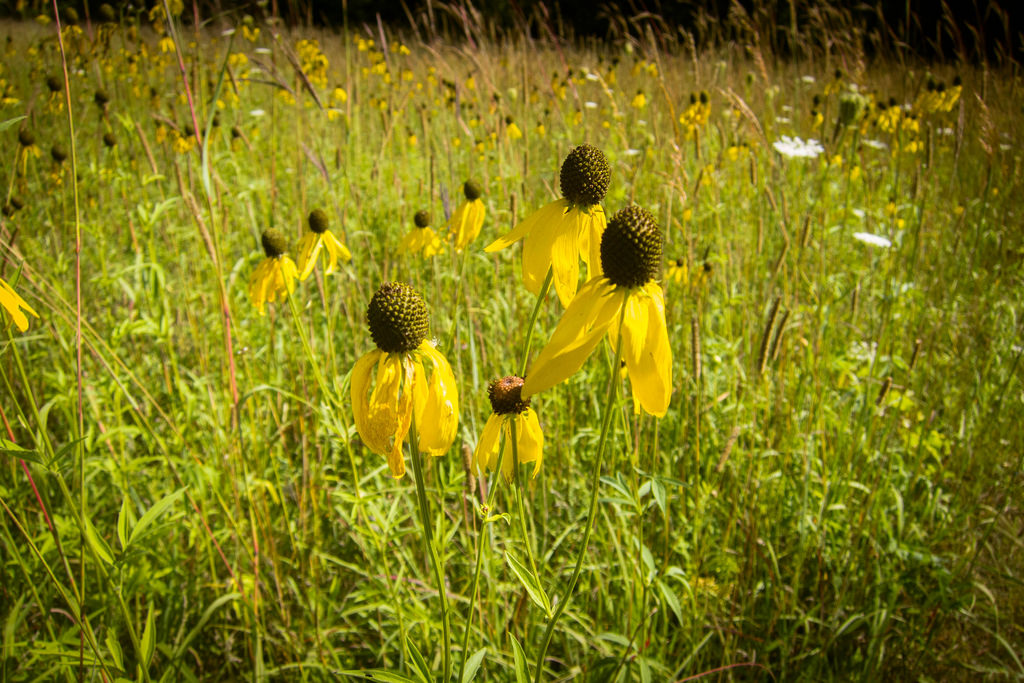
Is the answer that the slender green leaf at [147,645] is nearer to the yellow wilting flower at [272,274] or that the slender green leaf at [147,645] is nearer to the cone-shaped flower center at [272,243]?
the yellow wilting flower at [272,274]

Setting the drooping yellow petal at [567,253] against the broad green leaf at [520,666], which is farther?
the drooping yellow petal at [567,253]

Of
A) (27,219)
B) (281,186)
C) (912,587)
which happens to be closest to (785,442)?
(912,587)

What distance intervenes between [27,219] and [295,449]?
6.08 feet

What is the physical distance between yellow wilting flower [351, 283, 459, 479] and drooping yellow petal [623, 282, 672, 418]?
247 millimetres

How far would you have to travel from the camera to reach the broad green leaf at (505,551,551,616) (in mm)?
742

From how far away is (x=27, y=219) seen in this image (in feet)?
8.54

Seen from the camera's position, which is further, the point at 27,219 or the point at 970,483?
the point at 27,219

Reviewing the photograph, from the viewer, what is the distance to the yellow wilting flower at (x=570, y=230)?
3.09 feet

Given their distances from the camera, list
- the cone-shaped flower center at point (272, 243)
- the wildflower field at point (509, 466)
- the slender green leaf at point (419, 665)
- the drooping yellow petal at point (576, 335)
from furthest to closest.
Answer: the cone-shaped flower center at point (272, 243), the wildflower field at point (509, 466), the slender green leaf at point (419, 665), the drooping yellow petal at point (576, 335)

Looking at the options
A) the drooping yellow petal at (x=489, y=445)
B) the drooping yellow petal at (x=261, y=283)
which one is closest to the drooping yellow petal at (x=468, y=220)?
the drooping yellow petal at (x=261, y=283)

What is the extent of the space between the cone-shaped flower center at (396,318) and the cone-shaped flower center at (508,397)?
0.17m

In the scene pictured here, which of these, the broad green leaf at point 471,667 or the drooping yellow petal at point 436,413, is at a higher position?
the drooping yellow petal at point 436,413

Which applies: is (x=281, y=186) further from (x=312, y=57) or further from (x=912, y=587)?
(x=912, y=587)

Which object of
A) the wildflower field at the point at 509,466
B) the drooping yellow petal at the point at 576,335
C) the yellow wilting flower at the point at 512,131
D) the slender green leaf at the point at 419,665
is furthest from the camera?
the yellow wilting flower at the point at 512,131
